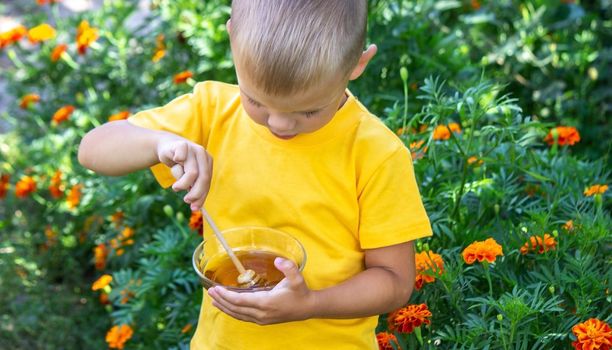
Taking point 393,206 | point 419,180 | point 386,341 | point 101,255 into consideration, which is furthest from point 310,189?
point 101,255

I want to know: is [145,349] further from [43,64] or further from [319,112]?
[43,64]

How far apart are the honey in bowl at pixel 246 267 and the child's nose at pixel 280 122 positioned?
0.28 m

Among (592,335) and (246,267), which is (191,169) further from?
(592,335)

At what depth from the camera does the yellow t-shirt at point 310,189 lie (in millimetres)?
1594

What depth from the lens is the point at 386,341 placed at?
199cm

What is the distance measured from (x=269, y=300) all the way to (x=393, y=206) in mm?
300

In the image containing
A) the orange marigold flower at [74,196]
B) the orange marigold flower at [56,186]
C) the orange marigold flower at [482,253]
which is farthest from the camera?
the orange marigold flower at [56,186]

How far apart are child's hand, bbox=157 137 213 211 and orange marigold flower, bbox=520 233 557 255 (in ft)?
3.19

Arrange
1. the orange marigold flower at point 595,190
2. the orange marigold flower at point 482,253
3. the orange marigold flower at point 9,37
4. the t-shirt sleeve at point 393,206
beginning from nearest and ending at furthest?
the t-shirt sleeve at point 393,206, the orange marigold flower at point 482,253, the orange marigold flower at point 595,190, the orange marigold flower at point 9,37

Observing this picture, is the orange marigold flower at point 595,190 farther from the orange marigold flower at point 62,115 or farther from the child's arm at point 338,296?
the orange marigold flower at point 62,115

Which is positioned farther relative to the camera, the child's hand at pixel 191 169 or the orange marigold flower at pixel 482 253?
the orange marigold flower at pixel 482 253

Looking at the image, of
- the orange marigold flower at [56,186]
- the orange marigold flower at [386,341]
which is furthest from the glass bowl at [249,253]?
the orange marigold flower at [56,186]

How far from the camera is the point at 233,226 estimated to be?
171cm

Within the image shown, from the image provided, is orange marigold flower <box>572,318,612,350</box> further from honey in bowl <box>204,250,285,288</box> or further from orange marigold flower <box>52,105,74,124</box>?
orange marigold flower <box>52,105,74,124</box>
